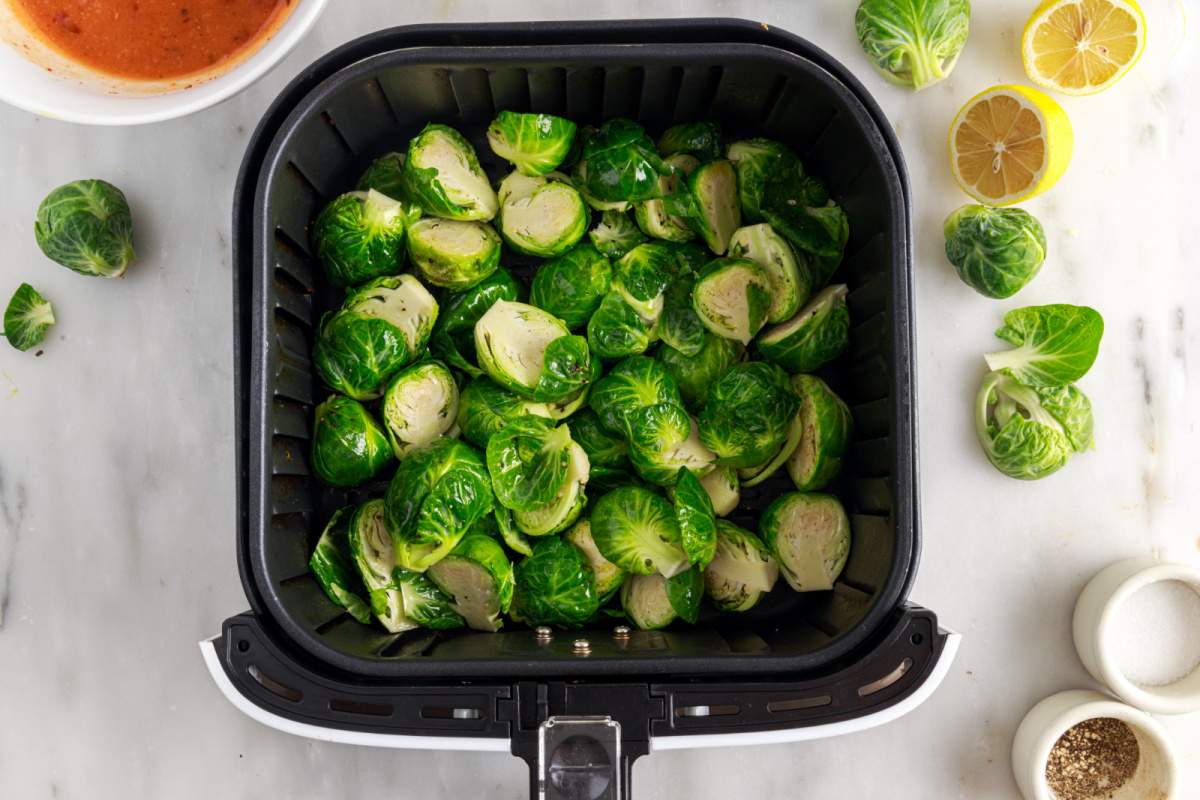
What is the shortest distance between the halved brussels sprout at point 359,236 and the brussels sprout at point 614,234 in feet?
1.11

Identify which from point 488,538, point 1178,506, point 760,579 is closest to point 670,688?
point 760,579

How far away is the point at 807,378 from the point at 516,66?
2.28ft

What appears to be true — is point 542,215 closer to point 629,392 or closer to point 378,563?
point 629,392

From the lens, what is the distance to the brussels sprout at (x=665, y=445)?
5.09 feet

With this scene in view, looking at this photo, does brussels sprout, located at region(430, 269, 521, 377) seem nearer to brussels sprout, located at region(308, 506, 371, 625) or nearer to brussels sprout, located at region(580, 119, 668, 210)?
brussels sprout, located at region(580, 119, 668, 210)

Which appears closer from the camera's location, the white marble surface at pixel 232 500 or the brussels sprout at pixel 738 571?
the brussels sprout at pixel 738 571

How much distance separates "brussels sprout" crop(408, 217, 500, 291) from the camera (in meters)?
1.59

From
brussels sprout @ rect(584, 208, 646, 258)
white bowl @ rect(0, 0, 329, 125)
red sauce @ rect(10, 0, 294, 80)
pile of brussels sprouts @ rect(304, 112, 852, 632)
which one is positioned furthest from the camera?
brussels sprout @ rect(584, 208, 646, 258)

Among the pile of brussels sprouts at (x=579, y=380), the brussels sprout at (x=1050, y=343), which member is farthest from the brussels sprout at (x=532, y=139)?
the brussels sprout at (x=1050, y=343)

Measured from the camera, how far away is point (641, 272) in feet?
5.32

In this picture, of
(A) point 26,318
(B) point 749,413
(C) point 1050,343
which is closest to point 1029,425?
(C) point 1050,343

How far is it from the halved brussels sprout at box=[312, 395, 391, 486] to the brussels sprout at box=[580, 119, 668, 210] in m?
0.55

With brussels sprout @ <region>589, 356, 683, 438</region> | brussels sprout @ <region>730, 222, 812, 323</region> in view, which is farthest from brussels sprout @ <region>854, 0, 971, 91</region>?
brussels sprout @ <region>589, 356, 683, 438</region>

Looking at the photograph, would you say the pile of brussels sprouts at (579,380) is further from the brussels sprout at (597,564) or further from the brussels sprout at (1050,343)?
the brussels sprout at (1050,343)
